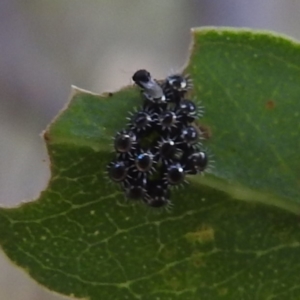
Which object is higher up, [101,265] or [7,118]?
[101,265]

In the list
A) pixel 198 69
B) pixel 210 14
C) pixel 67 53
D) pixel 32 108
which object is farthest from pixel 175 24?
pixel 198 69

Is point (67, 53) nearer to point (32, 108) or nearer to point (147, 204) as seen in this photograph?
point (32, 108)

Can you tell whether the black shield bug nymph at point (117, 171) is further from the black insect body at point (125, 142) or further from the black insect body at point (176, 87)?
the black insect body at point (176, 87)

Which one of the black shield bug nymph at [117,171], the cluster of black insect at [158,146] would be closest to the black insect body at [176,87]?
the cluster of black insect at [158,146]

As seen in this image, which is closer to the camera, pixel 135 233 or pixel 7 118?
pixel 135 233

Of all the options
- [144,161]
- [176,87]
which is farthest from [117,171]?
[176,87]

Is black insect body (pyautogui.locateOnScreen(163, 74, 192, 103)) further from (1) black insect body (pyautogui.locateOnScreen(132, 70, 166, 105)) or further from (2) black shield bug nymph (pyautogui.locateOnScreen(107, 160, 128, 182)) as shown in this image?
(2) black shield bug nymph (pyautogui.locateOnScreen(107, 160, 128, 182))
